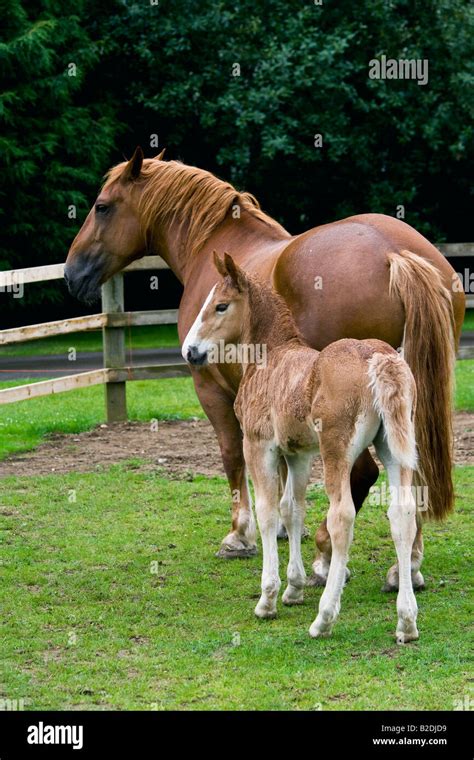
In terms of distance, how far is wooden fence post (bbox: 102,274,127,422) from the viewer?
1070 centimetres

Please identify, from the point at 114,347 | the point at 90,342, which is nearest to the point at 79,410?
the point at 114,347

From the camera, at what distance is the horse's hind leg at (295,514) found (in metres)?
5.50

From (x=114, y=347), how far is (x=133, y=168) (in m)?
3.70

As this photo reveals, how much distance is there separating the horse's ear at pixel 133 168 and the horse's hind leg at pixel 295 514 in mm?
2726

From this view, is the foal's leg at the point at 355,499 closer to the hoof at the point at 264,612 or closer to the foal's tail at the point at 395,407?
the hoof at the point at 264,612

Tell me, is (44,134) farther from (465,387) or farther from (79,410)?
(465,387)

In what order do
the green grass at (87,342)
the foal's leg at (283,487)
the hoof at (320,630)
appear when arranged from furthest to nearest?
the green grass at (87,342) → the foal's leg at (283,487) → the hoof at (320,630)

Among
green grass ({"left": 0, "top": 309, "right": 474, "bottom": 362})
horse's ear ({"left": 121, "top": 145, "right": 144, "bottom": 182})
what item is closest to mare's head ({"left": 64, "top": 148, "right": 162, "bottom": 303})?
horse's ear ({"left": 121, "top": 145, "right": 144, "bottom": 182})

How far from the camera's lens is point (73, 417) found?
1138cm

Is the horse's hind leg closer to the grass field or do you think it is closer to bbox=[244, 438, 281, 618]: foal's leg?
bbox=[244, 438, 281, 618]: foal's leg

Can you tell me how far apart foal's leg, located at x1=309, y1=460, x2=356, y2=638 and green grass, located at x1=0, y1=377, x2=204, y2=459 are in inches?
211

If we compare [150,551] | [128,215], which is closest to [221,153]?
[128,215]

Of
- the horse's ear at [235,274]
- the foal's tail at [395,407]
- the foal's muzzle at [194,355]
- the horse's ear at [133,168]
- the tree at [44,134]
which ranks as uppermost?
the tree at [44,134]

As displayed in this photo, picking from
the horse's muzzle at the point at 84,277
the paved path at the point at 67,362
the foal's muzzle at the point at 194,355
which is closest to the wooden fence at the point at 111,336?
the horse's muzzle at the point at 84,277
